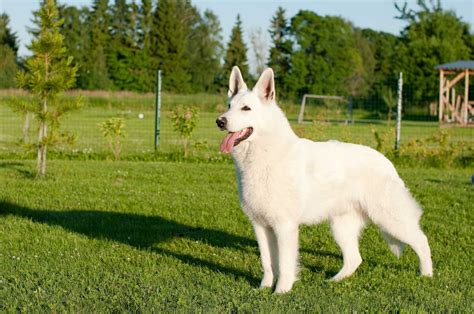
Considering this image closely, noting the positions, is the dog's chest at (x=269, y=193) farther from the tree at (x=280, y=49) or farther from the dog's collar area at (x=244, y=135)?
the tree at (x=280, y=49)

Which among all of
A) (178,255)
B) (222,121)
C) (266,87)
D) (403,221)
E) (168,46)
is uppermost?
(168,46)

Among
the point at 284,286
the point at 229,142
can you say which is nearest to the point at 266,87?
the point at 229,142

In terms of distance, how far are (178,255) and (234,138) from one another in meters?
1.82

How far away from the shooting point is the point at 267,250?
5.15 m

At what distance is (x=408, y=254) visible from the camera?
6367 millimetres

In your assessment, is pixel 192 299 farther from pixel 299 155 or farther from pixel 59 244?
pixel 59 244

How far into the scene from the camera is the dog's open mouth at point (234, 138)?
16.0 feet

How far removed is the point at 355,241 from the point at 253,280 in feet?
3.30

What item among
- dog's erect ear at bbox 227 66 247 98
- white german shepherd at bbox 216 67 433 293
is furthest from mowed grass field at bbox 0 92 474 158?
white german shepherd at bbox 216 67 433 293

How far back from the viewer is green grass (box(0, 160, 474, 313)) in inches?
180

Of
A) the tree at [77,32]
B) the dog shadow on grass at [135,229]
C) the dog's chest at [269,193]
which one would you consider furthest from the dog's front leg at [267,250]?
the tree at [77,32]

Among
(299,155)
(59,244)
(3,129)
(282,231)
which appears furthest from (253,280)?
(3,129)

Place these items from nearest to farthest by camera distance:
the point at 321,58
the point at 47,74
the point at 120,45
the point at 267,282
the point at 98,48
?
1. the point at 267,282
2. the point at 47,74
3. the point at 98,48
4. the point at 321,58
5. the point at 120,45

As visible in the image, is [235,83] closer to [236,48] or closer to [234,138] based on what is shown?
[234,138]
